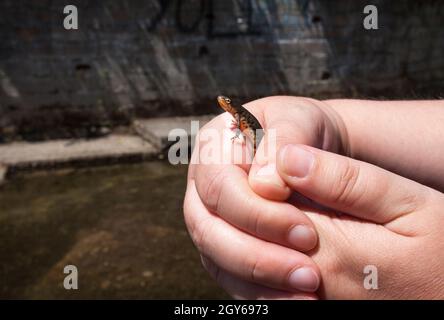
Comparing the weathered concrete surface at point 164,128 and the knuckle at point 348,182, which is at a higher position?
the knuckle at point 348,182

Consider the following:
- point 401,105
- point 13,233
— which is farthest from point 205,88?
point 401,105

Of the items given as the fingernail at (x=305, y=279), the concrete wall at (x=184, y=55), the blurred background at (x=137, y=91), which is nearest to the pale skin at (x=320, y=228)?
the fingernail at (x=305, y=279)

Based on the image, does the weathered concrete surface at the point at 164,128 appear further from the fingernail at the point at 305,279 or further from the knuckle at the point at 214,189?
the fingernail at the point at 305,279

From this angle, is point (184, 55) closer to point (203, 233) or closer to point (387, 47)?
point (387, 47)

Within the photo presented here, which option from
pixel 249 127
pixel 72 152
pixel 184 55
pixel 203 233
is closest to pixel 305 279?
pixel 203 233

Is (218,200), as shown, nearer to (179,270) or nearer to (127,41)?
(179,270)

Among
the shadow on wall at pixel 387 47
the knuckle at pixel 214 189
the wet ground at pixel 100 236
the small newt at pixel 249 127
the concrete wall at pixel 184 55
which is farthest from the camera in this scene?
the shadow on wall at pixel 387 47
